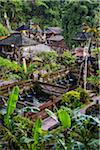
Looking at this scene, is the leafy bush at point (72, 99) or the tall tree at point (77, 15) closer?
the leafy bush at point (72, 99)

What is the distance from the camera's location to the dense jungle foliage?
1096 inches

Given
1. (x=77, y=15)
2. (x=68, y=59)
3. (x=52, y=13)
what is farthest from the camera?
(x=52, y=13)

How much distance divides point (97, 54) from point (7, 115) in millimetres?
10160

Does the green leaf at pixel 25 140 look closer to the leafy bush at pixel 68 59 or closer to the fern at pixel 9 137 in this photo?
the fern at pixel 9 137

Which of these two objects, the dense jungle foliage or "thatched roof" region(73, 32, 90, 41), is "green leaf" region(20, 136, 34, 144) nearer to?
the dense jungle foliage

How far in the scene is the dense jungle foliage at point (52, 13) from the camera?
27844mm

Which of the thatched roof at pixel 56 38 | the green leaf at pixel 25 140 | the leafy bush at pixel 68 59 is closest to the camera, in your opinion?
the green leaf at pixel 25 140

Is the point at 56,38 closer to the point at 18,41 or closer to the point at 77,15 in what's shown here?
the point at 77,15

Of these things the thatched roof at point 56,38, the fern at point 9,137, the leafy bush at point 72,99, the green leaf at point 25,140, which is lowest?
the thatched roof at point 56,38

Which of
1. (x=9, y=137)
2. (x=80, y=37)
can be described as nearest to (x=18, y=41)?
(x=80, y=37)

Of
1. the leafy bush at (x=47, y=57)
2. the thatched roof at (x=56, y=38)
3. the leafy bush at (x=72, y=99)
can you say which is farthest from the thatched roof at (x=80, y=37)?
the leafy bush at (x=72, y=99)

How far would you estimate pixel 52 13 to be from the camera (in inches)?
1679

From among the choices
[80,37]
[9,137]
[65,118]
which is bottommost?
[80,37]

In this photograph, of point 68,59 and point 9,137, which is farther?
point 68,59
